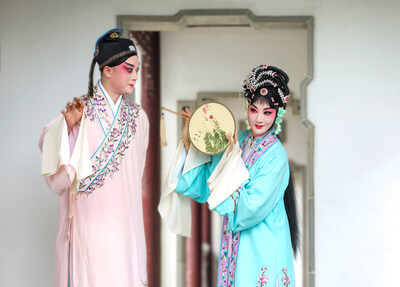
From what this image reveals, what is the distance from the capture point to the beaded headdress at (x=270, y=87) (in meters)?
3.30

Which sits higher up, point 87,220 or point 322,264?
point 87,220

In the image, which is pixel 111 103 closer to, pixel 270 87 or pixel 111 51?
pixel 111 51

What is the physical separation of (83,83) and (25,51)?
44cm

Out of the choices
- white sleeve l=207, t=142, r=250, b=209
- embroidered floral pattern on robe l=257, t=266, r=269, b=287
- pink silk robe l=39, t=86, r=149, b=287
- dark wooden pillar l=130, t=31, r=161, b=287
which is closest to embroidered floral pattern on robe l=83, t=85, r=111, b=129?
pink silk robe l=39, t=86, r=149, b=287

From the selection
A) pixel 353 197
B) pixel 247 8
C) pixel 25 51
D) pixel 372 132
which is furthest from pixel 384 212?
pixel 25 51

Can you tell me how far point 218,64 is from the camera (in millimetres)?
5992

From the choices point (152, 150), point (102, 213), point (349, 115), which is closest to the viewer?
point (102, 213)

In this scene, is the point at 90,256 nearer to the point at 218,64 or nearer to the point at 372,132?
the point at 372,132

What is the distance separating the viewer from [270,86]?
10.8ft

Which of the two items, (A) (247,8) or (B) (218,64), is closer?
(A) (247,8)

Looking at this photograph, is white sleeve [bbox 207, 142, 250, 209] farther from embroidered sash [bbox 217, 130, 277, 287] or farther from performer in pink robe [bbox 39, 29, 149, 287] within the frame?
performer in pink robe [bbox 39, 29, 149, 287]

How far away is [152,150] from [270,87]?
2.60 metres

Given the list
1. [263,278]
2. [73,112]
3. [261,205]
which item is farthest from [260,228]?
[73,112]

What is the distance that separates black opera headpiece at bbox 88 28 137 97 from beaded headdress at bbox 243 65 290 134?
2.15 ft
